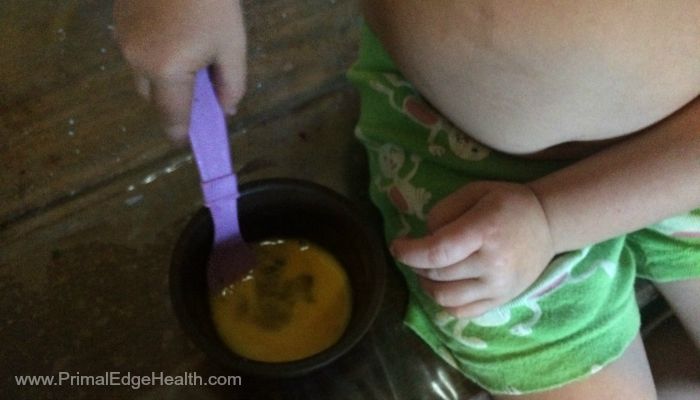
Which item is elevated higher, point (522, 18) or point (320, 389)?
point (522, 18)

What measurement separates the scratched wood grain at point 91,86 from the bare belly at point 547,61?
259 mm

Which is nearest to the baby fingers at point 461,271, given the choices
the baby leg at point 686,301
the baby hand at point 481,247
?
the baby hand at point 481,247

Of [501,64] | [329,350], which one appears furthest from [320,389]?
[501,64]

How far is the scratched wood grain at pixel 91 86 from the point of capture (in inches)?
28.3

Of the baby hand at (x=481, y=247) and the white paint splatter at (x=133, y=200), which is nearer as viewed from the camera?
the baby hand at (x=481, y=247)

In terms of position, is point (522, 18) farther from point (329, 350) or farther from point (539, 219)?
point (329, 350)

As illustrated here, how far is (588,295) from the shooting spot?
0.60 m

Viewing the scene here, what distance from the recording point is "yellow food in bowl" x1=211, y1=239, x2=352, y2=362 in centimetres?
63

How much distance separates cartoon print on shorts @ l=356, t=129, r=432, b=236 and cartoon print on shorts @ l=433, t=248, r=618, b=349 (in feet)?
0.31

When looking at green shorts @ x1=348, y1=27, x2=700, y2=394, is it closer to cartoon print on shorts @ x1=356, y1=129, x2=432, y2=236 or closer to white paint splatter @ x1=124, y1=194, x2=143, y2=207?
cartoon print on shorts @ x1=356, y1=129, x2=432, y2=236

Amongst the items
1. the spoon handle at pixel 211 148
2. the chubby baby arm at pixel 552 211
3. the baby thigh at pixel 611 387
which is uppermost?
the spoon handle at pixel 211 148

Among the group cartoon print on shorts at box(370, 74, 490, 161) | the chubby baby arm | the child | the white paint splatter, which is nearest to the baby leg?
the child

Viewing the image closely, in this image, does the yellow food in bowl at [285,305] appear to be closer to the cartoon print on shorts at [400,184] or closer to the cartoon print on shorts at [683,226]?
the cartoon print on shorts at [400,184]

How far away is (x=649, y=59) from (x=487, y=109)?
114 mm
